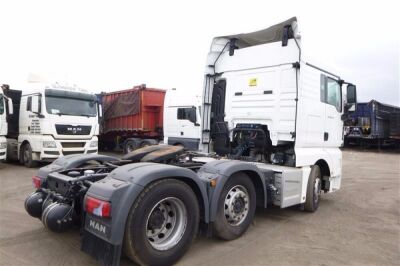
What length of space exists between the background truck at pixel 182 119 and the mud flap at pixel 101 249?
8.92 metres

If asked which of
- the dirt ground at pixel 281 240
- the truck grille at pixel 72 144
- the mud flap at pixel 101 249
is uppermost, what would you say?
the truck grille at pixel 72 144

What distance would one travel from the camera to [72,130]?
34.3ft

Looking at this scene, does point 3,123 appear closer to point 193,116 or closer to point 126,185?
point 193,116

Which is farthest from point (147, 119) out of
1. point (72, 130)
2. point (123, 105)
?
point (72, 130)

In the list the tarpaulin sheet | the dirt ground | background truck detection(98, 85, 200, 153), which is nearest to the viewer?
the dirt ground

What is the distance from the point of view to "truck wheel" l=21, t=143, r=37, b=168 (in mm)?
10677

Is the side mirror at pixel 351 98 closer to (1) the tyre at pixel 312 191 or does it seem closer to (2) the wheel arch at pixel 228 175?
(1) the tyre at pixel 312 191

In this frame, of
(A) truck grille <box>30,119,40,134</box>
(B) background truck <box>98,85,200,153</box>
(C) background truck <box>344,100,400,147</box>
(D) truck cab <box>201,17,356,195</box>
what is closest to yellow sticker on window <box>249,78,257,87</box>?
(D) truck cab <box>201,17,356,195</box>

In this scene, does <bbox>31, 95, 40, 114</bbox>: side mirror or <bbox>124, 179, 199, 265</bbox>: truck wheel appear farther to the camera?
<bbox>31, 95, 40, 114</bbox>: side mirror

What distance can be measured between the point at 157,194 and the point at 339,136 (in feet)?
16.8

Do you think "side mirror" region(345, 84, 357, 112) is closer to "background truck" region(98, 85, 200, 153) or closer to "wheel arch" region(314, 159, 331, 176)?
"wheel arch" region(314, 159, 331, 176)

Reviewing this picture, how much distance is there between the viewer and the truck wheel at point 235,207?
4.07 meters

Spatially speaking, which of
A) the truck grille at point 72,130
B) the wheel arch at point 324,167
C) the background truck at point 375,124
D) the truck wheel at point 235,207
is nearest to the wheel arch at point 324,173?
the wheel arch at point 324,167

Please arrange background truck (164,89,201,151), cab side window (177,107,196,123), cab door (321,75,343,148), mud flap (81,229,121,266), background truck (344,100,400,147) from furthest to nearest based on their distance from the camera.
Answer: background truck (344,100,400,147)
background truck (164,89,201,151)
cab side window (177,107,196,123)
cab door (321,75,343,148)
mud flap (81,229,121,266)
